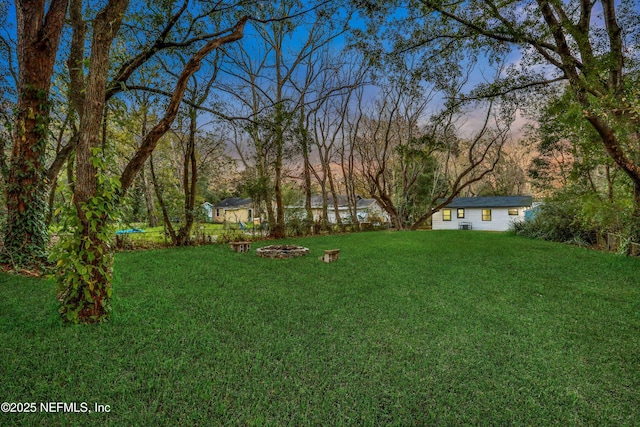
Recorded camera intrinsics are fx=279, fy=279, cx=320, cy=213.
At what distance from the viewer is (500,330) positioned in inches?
125

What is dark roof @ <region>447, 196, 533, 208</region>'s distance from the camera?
855 inches

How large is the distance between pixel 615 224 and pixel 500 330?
31.0 ft

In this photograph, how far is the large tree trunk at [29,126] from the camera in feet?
16.1

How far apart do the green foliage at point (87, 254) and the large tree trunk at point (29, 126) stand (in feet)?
10.6

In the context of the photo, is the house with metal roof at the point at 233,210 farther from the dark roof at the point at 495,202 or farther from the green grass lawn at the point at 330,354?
the green grass lawn at the point at 330,354

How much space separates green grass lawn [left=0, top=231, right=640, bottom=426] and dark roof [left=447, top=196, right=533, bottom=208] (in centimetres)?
1904

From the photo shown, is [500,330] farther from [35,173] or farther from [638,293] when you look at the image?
[35,173]

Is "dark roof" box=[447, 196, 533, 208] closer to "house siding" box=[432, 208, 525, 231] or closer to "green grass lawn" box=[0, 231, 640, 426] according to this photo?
"house siding" box=[432, 208, 525, 231]

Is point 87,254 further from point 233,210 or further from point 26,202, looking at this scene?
point 233,210

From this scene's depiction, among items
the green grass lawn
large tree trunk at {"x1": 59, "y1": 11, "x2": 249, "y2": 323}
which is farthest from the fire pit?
large tree trunk at {"x1": 59, "y1": 11, "x2": 249, "y2": 323}

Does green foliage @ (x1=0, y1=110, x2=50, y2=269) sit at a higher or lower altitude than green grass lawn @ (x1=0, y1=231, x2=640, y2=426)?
higher

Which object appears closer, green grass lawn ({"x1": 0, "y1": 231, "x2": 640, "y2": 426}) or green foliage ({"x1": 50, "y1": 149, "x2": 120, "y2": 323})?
green grass lawn ({"x1": 0, "y1": 231, "x2": 640, "y2": 426})

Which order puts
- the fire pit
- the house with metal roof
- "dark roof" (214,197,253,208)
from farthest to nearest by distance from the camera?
"dark roof" (214,197,253,208) → the house with metal roof → the fire pit

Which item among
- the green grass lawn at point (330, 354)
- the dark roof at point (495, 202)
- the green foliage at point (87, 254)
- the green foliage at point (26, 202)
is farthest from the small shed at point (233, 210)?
the green foliage at point (87, 254)
